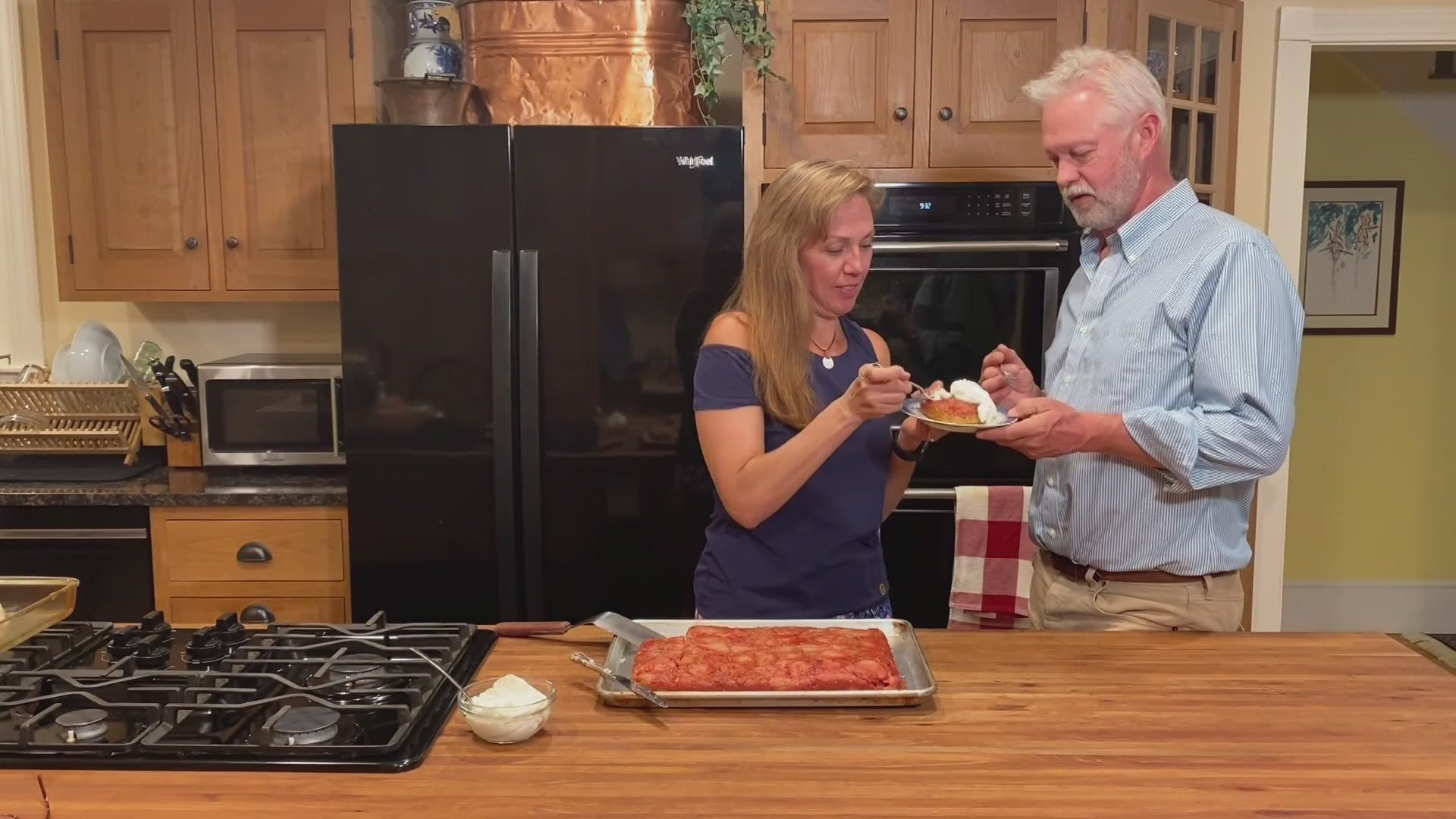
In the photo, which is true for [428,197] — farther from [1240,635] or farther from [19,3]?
[1240,635]

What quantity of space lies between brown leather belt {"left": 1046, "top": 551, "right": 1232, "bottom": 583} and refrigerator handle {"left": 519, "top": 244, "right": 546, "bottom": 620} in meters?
1.40

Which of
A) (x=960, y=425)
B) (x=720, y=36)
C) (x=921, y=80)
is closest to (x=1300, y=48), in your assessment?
(x=921, y=80)

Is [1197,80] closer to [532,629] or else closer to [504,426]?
[504,426]

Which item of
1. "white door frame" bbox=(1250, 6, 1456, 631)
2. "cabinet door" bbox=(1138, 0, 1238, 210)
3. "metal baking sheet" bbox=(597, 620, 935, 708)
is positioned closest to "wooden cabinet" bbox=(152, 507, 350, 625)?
"metal baking sheet" bbox=(597, 620, 935, 708)

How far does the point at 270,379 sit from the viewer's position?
10.0ft

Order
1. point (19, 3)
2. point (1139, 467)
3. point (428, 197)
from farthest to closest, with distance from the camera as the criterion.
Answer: point (19, 3), point (428, 197), point (1139, 467)

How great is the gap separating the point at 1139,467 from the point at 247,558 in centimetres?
226

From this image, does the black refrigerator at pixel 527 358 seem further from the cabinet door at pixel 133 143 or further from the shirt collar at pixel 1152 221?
the shirt collar at pixel 1152 221

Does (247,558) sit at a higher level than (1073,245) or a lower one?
lower

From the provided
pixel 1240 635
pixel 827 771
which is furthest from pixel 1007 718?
pixel 1240 635

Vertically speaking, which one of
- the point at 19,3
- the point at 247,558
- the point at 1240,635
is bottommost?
the point at 247,558

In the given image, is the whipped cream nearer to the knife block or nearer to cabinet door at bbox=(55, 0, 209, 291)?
the knife block

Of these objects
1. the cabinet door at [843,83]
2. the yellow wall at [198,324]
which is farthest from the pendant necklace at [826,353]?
the yellow wall at [198,324]

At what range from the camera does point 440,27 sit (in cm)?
296
